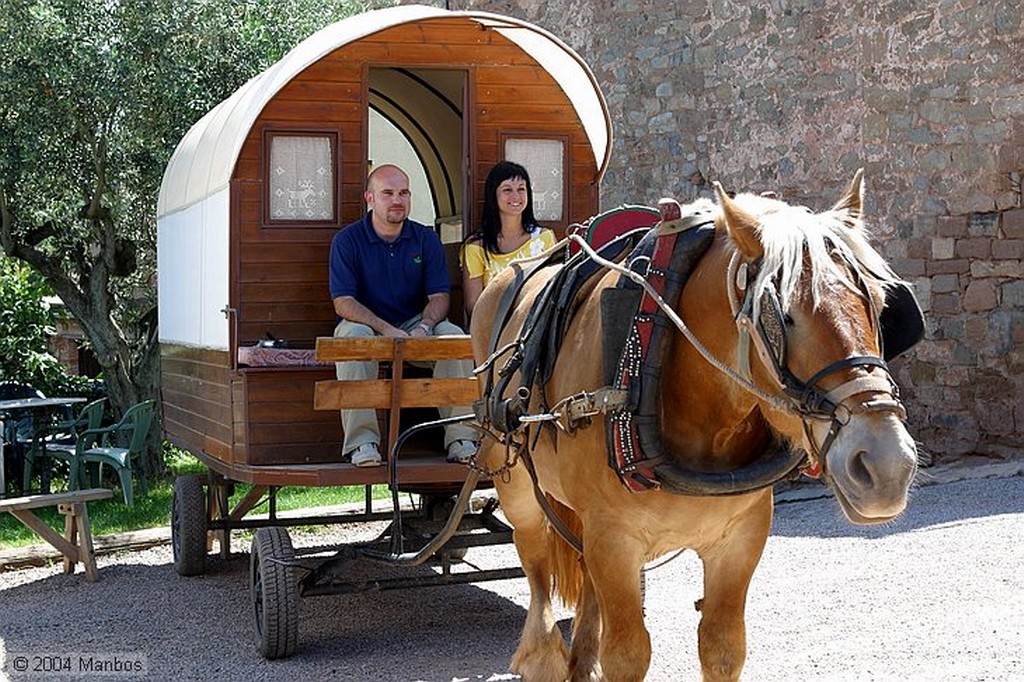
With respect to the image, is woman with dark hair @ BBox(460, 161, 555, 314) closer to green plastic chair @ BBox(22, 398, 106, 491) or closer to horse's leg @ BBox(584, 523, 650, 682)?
horse's leg @ BBox(584, 523, 650, 682)

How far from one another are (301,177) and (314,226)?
0.25 meters

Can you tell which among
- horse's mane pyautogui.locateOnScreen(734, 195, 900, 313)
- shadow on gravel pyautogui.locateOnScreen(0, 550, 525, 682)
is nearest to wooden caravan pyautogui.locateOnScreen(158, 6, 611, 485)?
shadow on gravel pyautogui.locateOnScreen(0, 550, 525, 682)

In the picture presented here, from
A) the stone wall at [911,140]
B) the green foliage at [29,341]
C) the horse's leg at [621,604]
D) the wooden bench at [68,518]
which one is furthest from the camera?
the green foliage at [29,341]

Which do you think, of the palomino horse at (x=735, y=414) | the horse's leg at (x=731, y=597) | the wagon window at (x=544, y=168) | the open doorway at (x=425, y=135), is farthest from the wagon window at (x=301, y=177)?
the horse's leg at (x=731, y=597)

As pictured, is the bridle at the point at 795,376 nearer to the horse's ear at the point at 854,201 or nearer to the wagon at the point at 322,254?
the horse's ear at the point at 854,201

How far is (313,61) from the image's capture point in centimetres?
604

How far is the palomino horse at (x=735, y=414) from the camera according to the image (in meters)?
2.90

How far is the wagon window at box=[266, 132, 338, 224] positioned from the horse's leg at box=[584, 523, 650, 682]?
10.5ft

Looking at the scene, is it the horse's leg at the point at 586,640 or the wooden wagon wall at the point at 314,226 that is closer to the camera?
the horse's leg at the point at 586,640

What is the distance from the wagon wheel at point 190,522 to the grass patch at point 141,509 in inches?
69.5

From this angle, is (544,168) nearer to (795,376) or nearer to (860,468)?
(795,376)

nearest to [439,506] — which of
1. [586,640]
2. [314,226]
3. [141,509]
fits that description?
[314,226]

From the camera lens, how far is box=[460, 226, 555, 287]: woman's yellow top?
6.23 m

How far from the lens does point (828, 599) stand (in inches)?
252
